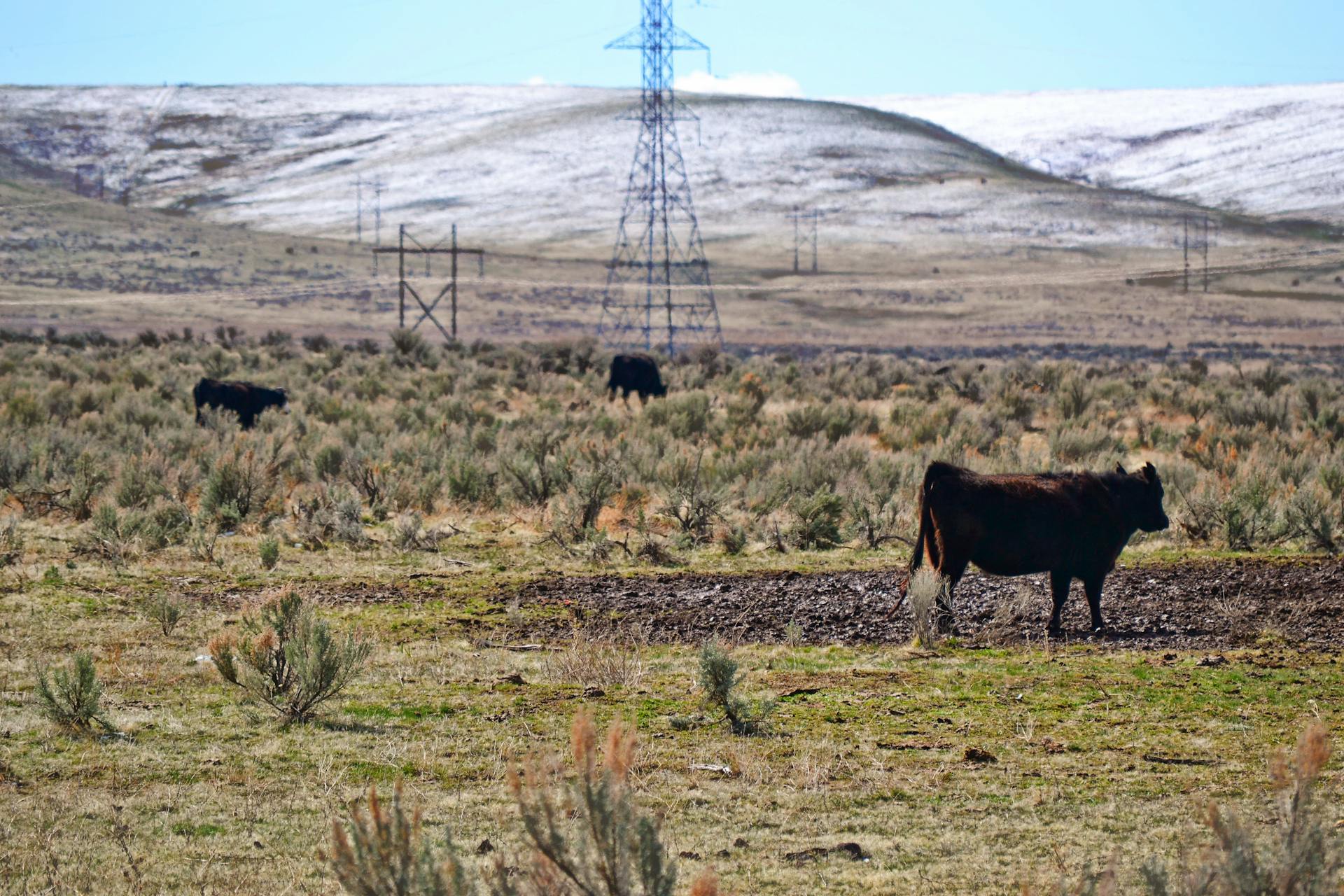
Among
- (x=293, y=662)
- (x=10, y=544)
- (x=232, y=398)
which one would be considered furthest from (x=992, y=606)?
(x=232, y=398)

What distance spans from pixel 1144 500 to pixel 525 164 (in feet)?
438

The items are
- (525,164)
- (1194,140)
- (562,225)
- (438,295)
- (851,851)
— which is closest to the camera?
(851,851)

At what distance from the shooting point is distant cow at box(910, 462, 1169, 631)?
9.85 metres

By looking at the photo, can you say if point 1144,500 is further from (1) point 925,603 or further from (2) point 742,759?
(2) point 742,759

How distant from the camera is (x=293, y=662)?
7414 mm

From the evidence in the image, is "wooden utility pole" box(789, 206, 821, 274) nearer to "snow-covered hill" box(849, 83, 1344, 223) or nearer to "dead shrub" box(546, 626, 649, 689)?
"snow-covered hill" box(849, 83, 1344, 223)

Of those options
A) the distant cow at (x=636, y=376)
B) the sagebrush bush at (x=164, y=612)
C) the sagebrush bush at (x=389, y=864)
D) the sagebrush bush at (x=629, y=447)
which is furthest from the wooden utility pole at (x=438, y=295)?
the sagebrush bush at (x=389, y=864)

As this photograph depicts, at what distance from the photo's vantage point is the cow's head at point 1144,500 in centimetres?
1043

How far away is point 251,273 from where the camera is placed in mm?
80875

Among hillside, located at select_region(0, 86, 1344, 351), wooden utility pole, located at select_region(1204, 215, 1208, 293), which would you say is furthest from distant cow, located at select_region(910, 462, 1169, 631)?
wooden utility pole, located at select_region(1204, 215, 1208, 293)

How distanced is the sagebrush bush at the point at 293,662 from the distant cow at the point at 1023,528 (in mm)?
3876

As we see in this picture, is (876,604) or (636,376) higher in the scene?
(636,376)

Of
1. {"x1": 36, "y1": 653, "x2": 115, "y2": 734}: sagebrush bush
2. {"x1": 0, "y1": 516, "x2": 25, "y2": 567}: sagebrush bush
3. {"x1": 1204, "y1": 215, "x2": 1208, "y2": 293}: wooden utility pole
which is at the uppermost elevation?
{"x1": 1204, "y1": 215, "x2": 1208, "y2": 293}: wooden utility pole

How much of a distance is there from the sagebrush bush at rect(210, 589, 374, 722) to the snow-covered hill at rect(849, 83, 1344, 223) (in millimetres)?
122955
